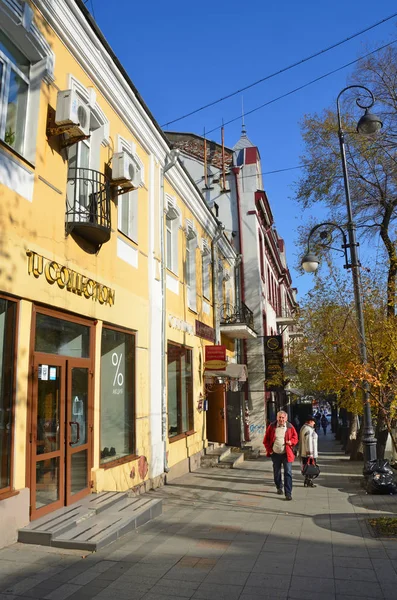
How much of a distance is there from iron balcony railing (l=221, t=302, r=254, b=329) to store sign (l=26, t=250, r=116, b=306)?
34.1ft

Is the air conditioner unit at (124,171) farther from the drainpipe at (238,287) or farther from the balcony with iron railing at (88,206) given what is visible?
the drainpipe at (238,287)

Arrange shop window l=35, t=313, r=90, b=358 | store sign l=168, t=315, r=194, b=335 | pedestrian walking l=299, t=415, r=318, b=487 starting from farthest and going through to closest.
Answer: store sign l=168, t=315, r=194, b=335 < pedestrian walking l=299, t=415, r=318, b=487 < shop window l=35, t=313, r=90, b=358

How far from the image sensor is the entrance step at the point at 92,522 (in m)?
5.87

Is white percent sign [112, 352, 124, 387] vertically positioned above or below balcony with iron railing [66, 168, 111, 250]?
below

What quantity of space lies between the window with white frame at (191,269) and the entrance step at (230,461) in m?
4.72

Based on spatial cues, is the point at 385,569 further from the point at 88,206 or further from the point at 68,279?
the point at 88,206

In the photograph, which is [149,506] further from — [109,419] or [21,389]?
[21,389]

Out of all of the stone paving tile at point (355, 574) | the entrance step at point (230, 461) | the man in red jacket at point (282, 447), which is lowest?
the entrance step at point (230, 461)

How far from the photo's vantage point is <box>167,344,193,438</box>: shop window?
12.5 m

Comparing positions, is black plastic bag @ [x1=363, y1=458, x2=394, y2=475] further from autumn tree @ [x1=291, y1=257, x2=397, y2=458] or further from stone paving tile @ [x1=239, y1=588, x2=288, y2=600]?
stone paving tile @ [x1=239, y1=588, x2=288, y2=600]

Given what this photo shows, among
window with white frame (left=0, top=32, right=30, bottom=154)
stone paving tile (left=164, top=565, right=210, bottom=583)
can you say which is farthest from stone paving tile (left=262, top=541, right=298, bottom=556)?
window with white frame (left=0, top=32, right=30, bottom=154)

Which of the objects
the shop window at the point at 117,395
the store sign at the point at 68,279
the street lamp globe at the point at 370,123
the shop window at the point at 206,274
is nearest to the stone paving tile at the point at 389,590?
the shop window at the point at 117,395

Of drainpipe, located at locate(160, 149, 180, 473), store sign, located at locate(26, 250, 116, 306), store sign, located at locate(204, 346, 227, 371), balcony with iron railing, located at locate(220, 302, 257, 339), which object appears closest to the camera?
store sign, located at locate(26, 250, 116, 306)

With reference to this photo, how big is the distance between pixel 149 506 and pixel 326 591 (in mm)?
3671
